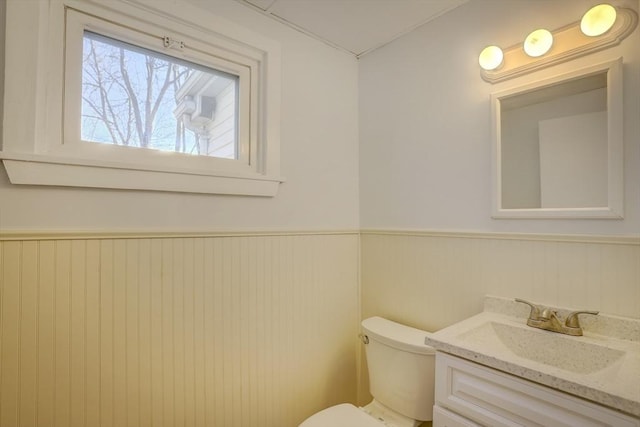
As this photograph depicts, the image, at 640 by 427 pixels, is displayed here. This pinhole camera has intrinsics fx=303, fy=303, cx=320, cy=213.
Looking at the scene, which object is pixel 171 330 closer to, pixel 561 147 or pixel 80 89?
pixel 80 89

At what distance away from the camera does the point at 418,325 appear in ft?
5.11

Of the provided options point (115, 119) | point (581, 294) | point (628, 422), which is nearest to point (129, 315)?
point (115, 119)

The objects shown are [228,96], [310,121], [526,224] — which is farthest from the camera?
[310,121]

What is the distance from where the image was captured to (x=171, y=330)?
1.20 metres

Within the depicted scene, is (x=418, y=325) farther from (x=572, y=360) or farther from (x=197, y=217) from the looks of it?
(x=197, y=217)

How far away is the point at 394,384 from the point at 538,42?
1521 millimetres

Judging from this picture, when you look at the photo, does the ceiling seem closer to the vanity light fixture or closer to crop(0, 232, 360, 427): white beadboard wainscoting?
the vanity light fixture

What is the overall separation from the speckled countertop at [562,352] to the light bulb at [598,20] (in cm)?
98

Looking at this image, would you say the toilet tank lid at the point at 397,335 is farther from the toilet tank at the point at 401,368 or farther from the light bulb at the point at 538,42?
the light bulb at the point at 538,42

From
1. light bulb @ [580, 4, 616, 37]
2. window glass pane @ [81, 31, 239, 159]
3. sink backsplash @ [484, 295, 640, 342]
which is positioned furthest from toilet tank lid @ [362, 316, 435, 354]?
light bulb @ [580, 4, 616, 37]

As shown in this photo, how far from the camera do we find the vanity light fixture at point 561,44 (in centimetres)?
102

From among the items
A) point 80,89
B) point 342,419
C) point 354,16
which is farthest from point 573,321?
point 80,89

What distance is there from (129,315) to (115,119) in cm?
74

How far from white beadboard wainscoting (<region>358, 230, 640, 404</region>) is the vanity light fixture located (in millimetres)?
672
